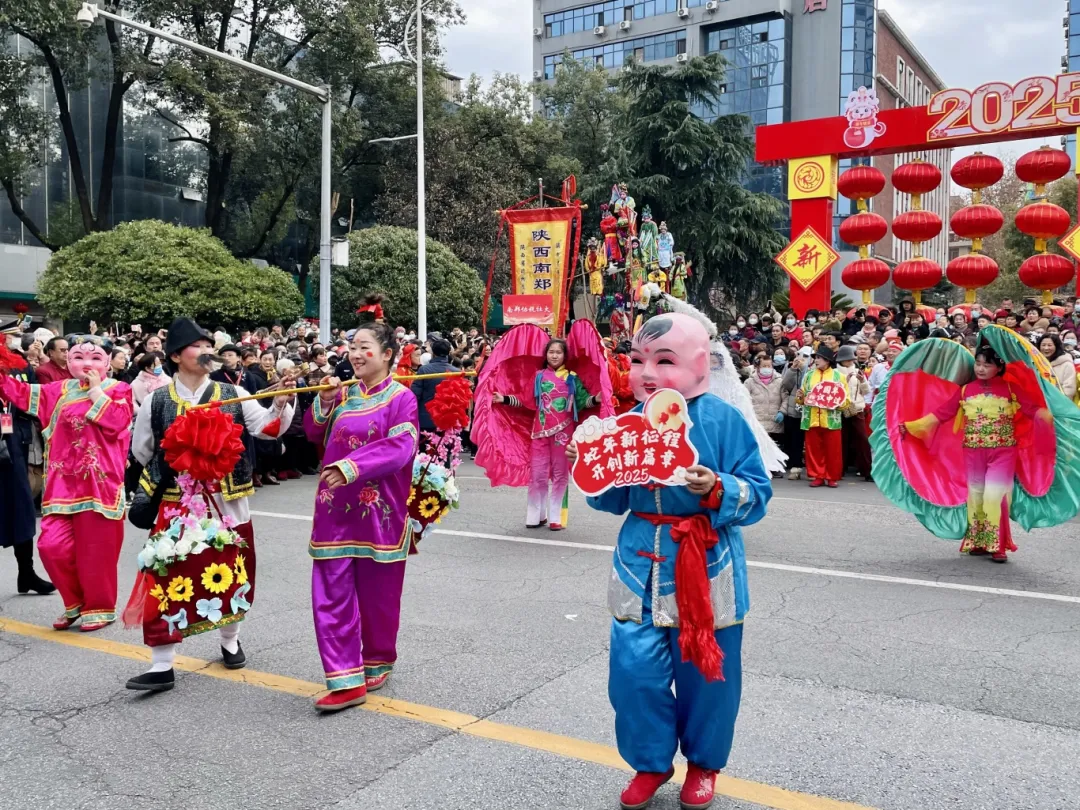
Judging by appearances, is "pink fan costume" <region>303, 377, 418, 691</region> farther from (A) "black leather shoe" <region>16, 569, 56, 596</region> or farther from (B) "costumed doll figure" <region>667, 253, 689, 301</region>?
(B) "costumed doll figure" <region>667, 253, 689, 301</region>

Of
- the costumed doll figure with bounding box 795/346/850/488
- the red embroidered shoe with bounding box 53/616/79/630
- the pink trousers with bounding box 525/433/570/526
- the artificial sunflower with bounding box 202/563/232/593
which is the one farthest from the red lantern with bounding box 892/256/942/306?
the artificial sunflower with bounding box 202/563/232/593

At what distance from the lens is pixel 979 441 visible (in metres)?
7.14

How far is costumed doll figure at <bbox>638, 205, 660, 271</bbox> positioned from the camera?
15.6 meters

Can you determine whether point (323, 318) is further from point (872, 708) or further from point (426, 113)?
point (426, 113)

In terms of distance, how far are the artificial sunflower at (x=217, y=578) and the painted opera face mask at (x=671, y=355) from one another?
2.37 metres

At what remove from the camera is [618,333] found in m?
16.2

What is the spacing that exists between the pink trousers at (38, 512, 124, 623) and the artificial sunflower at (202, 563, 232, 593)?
1464 mm

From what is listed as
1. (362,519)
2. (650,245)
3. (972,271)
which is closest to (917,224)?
(972,271)

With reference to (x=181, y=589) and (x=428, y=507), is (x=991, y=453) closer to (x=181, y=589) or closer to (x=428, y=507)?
(x=428, y=507)

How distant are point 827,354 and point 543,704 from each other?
336 inches

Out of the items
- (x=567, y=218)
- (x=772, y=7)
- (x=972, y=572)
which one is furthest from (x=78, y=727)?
(x=772, y=7)

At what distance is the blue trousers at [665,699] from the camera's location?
3.25 metres

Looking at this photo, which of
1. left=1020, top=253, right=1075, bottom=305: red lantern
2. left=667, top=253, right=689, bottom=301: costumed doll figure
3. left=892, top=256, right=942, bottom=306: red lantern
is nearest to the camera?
left=667, top=253, right=689, bottom=301: costumed doll figure

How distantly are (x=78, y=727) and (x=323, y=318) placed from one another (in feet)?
40.6
